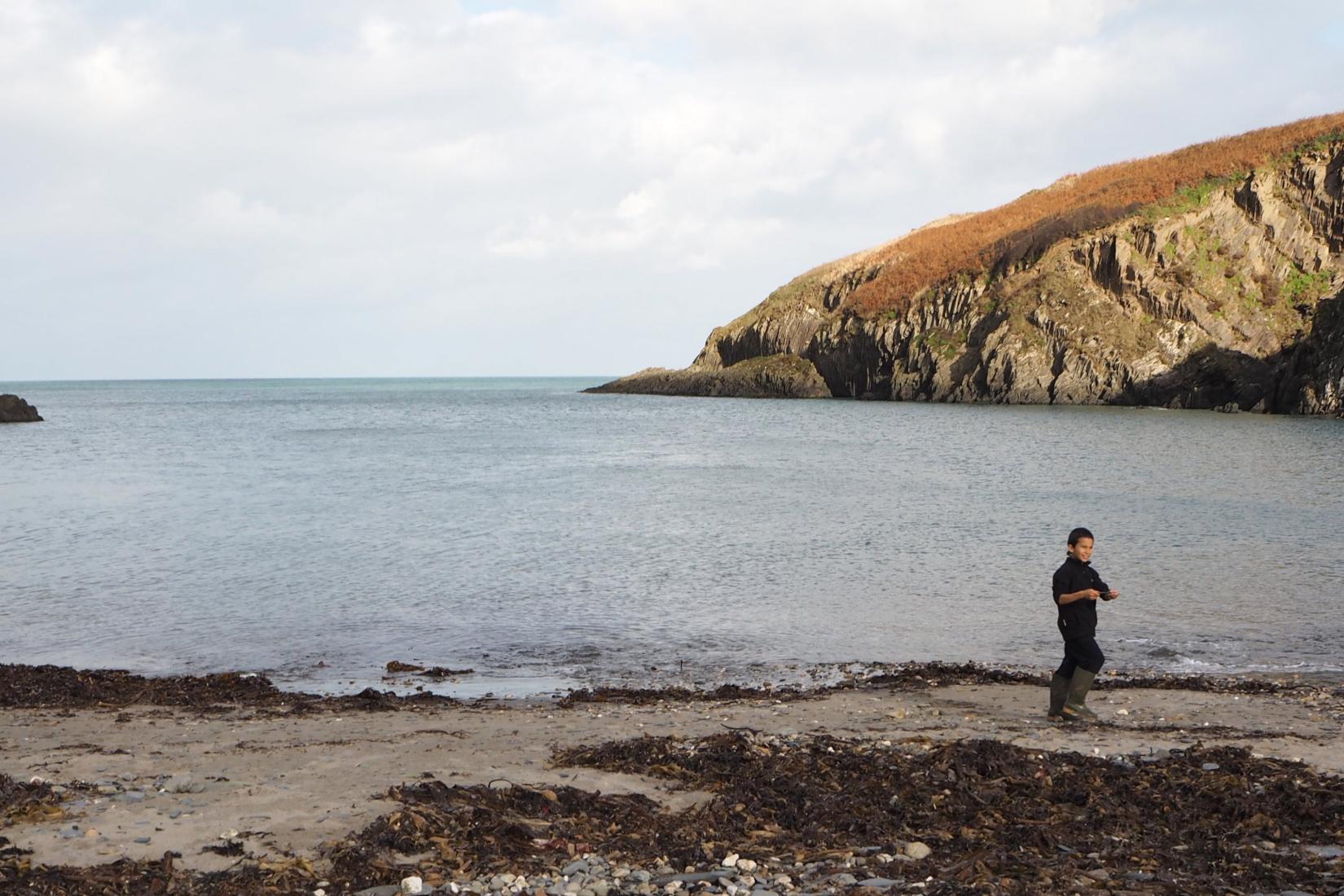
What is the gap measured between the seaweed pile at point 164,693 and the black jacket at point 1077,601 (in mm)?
7467

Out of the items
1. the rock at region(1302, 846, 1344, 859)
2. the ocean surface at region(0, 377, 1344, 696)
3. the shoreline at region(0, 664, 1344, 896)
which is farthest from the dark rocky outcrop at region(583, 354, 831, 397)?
the rock at region(1302, 846, 1344, 859)

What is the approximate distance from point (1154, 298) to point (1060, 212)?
65.1ft

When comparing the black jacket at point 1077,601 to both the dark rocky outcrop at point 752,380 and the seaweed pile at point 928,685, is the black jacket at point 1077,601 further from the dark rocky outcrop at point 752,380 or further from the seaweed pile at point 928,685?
the dark rocky outcrop at point 752,380

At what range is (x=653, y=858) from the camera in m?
7.37

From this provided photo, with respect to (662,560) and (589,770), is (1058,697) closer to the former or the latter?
(589,770)

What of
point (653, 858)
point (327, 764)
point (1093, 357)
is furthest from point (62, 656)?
point (1093, 357)

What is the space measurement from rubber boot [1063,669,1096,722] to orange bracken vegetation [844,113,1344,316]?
315 feet

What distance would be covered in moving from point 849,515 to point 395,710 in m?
20.7

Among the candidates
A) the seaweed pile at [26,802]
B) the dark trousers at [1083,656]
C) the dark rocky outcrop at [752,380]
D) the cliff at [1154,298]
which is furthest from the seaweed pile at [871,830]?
the dark rocky outcrop at [752,380]

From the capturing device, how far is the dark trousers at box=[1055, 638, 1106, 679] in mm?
11578

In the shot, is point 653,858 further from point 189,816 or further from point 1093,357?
point 1093,357

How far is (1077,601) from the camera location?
1166 centimetres

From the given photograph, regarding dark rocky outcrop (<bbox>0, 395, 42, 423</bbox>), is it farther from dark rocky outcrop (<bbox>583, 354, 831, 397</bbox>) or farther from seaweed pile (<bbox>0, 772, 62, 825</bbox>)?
seaweed pile (<bbox>0, 772, 62, 825</bbox>)

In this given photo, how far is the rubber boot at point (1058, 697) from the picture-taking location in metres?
11.9
